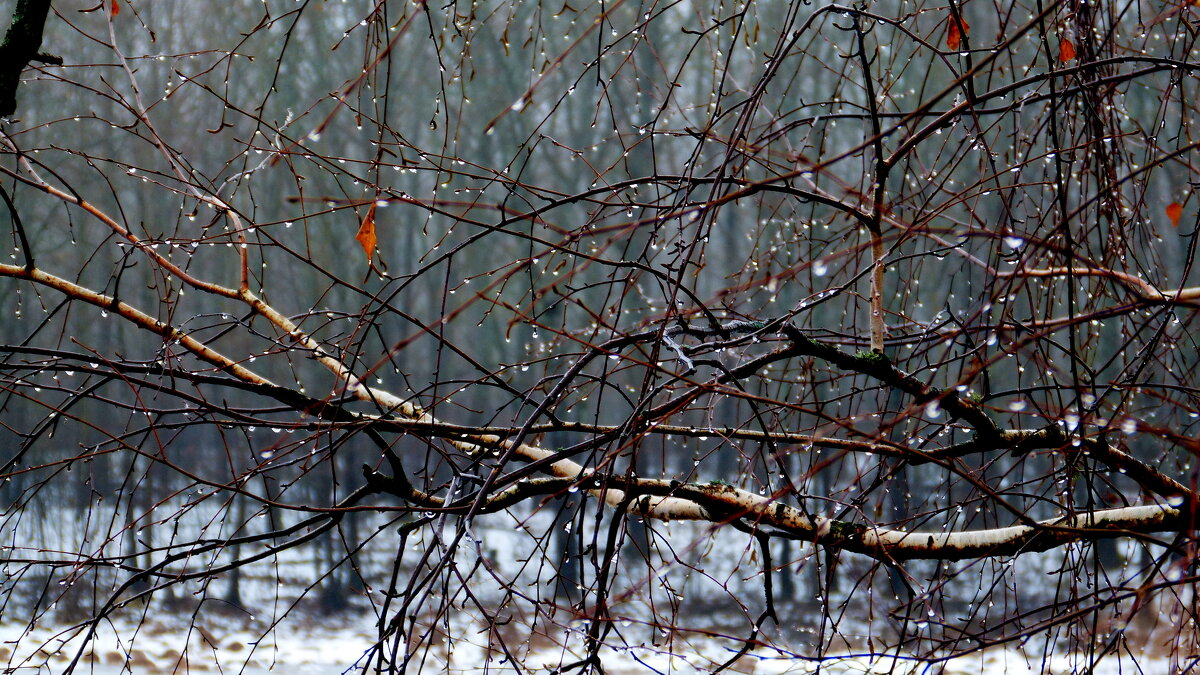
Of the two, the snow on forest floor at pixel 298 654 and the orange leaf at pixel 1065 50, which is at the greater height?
the snow on forest floor at pixel 298 654

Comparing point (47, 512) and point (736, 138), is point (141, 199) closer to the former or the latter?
point (47, 512)

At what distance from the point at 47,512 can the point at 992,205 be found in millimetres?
10098

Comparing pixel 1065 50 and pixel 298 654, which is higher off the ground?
pixel 298 654

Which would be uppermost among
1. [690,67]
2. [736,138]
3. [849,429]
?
[690,67]

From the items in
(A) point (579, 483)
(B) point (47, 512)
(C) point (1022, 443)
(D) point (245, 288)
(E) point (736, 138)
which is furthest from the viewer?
(B) point (47, 512)

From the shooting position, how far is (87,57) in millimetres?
10062

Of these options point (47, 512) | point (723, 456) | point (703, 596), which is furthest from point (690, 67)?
point (47, 512)

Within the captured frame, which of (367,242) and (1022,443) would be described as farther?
(1022,443)

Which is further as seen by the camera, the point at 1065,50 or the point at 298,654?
the point at 298,654

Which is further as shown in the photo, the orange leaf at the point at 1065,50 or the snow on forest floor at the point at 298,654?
the snow on forest floor at the point at 298,654

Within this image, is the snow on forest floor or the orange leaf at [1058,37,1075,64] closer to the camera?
the orange leaf at [1058,37,1075,64]

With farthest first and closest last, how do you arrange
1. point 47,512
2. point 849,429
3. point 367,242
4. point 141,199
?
point 141,199 < point 47,512 < point 367,242 < point 849,429

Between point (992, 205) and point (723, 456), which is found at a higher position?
point (992, 205)

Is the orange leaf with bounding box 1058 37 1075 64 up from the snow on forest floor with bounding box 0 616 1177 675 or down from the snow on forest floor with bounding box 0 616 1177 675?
down
